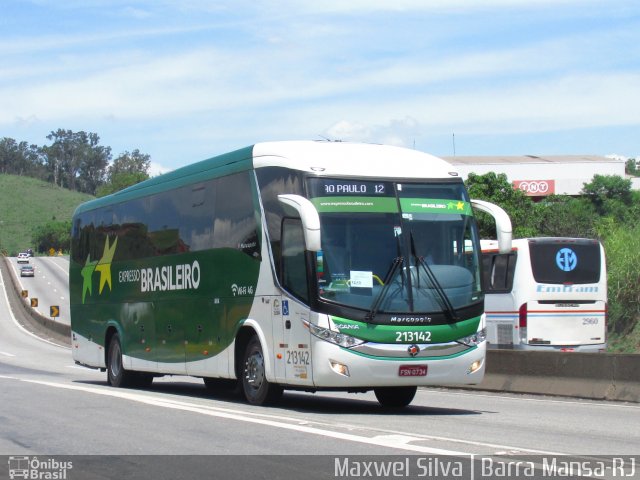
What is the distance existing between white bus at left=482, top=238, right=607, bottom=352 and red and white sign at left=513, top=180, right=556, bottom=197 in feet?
278

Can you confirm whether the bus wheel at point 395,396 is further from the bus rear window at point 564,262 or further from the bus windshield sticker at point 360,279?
the bus rear window at point 564,262

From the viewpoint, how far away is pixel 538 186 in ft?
362

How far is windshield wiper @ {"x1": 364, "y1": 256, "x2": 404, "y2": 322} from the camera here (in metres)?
13.4

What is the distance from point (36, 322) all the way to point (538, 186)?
61.0 m

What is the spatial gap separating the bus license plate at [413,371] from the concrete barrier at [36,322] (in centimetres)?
4017

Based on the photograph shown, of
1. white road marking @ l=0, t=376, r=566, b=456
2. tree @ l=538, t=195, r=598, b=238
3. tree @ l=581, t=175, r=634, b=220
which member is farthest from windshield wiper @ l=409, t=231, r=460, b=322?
tree @ l=581, t=175, r=634, b=220

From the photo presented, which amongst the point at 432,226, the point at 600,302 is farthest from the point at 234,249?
the point at 600,302

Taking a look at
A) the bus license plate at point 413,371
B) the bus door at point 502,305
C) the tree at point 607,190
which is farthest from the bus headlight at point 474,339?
the tree at point 607,190

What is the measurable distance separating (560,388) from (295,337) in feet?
20.3

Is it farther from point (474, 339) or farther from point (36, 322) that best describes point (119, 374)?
point (36, 322)

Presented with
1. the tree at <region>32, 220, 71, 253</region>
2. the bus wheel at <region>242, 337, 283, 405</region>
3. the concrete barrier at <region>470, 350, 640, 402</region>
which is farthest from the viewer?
the tree at <region>32, 220, 71, 253</region>

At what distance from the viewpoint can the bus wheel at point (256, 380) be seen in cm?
1494

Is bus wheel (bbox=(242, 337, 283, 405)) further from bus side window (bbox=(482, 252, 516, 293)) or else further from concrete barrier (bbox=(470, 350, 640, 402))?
bus side window (bbox=(482, 252, 516, 293))

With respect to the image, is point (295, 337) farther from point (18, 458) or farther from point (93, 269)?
point (93, 269)
